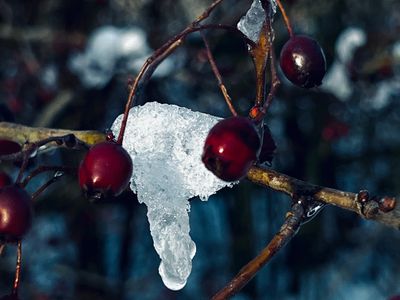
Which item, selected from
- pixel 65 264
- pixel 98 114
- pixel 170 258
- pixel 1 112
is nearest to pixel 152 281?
pixel 65 264

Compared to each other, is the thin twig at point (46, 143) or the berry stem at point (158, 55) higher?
the berry stem at point (158, 55)

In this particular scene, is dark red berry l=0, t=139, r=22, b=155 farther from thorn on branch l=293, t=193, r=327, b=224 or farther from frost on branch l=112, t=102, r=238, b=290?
thorn on branch l=293, t=193, r=327, b=224

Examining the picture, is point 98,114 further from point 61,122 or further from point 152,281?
point 152,281

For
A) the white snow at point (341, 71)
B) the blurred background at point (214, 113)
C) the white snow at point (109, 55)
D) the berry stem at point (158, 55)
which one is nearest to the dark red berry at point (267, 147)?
the berry stem at point (158, 55)

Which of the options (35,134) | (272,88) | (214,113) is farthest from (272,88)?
(214,113)

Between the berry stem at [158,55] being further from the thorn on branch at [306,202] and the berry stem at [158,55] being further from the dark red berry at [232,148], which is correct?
the thorn on branch at [306,202]

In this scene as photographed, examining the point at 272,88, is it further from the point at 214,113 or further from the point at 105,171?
the point at 214,113
